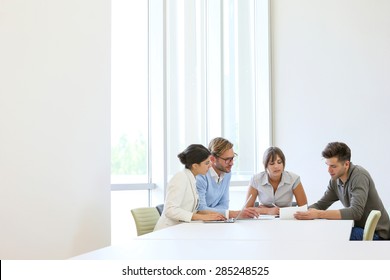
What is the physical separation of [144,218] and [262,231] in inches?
45.1

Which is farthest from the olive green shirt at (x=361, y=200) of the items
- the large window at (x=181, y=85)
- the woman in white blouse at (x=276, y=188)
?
the large window at (x=181, y=85)

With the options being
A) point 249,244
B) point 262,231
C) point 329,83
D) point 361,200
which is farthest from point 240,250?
point 329,83

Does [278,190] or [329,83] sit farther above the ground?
[329,83]

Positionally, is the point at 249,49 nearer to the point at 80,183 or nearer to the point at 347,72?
the point at 347,72

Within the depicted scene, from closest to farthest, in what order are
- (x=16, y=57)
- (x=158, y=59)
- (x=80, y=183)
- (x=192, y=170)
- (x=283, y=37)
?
1. (x=16, y=57)
2. (x=192, y=170)
3. (x=80, y=183)
4. (x=158, y=59)
5. (x=283, y=37)

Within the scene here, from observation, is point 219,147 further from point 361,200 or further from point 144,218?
point 361,200

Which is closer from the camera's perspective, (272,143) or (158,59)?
(158,59)

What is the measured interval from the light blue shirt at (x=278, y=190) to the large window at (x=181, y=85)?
64.9 inches

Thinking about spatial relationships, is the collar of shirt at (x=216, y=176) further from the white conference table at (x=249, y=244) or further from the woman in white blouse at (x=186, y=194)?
the white conference table at (x=249, y=244)

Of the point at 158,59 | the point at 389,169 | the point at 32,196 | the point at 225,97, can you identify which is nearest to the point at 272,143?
the point at 225,97

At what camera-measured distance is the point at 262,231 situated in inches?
171

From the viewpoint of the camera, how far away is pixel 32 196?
16.5 ft

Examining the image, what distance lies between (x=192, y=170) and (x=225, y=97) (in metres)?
3.65

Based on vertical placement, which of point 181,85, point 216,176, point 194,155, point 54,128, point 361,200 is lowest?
point 361,200
